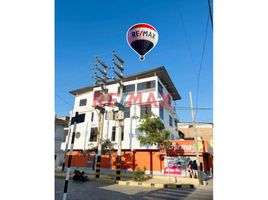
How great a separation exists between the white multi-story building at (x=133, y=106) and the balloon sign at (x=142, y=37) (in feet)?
25.2

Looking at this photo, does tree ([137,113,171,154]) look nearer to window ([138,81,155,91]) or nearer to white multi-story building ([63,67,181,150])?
white multi-story building ([63,67,181,150])

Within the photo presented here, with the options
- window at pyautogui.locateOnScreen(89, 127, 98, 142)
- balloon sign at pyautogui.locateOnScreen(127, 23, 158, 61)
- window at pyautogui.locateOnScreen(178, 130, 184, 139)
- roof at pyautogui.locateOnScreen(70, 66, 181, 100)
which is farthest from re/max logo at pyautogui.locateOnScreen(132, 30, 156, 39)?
window at pyautogui.locateOnScreen(178, 130, 184, 139)

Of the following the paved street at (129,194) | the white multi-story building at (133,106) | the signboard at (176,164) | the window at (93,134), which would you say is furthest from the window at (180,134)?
the paved street at (129,194)

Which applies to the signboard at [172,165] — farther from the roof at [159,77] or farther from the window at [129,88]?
the roof at [159,77]

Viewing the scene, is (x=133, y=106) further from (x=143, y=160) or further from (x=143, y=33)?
(x=143, y=33)

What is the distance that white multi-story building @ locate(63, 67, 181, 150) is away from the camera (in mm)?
21250

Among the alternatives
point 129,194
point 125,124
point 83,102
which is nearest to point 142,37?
point 129,194

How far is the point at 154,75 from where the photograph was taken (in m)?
22.7

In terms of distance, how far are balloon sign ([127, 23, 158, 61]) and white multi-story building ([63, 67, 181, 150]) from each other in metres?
7.69

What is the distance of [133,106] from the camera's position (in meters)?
22.4

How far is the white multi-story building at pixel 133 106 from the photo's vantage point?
21250 mm

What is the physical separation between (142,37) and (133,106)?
11.4 m
